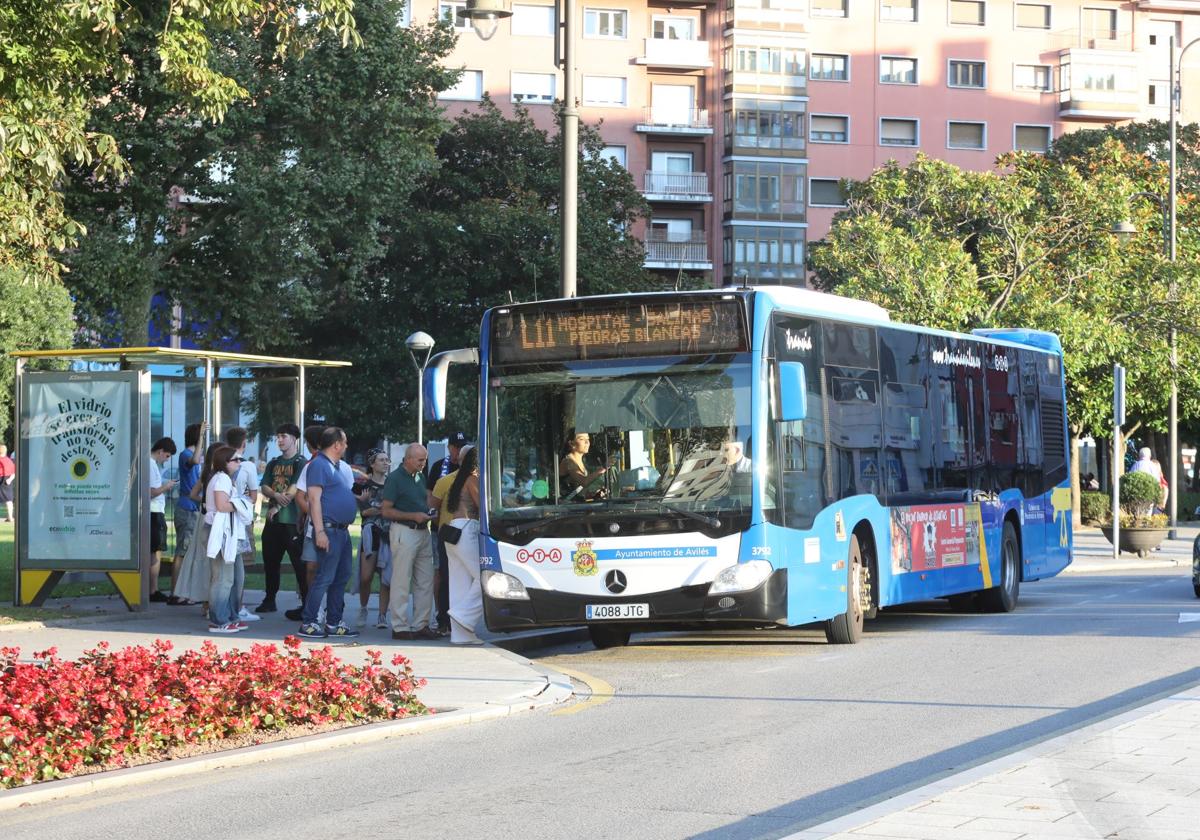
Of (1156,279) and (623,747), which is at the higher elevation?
(1156,279)

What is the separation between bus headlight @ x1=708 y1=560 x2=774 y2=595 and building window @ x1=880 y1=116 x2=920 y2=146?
62.9 meters

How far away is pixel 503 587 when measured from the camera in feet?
48.3

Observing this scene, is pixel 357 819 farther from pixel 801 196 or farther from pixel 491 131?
pixel 801 196

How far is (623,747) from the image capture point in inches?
399

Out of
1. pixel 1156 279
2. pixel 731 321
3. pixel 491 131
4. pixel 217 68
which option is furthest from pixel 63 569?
pixel 491 131

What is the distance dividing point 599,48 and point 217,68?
38494mm

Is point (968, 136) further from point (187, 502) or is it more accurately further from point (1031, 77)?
point (187, 502)

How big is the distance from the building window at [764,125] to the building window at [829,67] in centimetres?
273

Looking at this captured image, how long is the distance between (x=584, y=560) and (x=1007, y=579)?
26.1 feet

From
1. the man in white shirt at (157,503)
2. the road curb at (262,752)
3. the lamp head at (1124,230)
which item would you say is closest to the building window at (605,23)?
the lamp head at (1124,230)

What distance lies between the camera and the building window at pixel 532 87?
70.2m

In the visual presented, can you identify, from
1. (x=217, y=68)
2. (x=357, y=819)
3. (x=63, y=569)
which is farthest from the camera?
(x=217, y=68)

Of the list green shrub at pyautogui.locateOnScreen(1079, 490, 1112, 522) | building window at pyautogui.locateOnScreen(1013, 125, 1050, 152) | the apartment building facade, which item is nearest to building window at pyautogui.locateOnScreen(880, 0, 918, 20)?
the apartment building facade

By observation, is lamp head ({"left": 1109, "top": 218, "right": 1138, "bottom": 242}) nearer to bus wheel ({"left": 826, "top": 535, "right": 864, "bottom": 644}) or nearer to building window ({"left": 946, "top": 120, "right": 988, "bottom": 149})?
bus wheel ({"left": 826, "top": 535, "right": 864, "bottom": 644})
